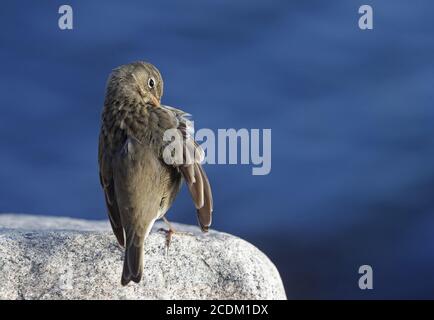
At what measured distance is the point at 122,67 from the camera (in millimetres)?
8328

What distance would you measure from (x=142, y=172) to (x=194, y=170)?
17.7 inches

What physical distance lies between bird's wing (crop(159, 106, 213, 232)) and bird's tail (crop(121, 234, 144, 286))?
0.62 metres

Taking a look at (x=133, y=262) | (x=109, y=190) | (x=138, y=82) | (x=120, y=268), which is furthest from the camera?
(x=138, y=82)

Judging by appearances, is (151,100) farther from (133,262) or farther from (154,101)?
(133,262)

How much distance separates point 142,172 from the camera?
7305 millimetres

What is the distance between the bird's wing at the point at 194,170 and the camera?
7281mm

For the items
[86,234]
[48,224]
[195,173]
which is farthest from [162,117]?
[48,224]

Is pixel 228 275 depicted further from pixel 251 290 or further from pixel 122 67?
pixel 122 67

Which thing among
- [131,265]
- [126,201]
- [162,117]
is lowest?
[131,265]

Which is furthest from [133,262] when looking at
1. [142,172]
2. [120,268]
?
[142,172]

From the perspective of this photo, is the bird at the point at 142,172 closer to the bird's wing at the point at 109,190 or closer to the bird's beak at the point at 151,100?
the bird's wing at the point at 109,190

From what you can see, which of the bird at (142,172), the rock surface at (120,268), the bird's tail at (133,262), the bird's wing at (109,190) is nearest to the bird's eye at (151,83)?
the bird at (142,172)
